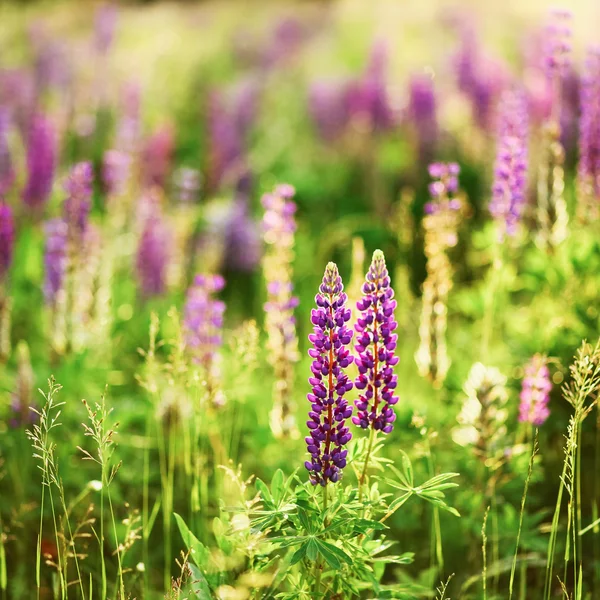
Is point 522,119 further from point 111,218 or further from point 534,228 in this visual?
point 111,218

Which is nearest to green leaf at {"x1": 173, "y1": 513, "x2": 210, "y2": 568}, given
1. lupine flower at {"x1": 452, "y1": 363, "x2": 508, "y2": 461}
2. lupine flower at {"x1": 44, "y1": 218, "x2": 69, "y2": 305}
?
lupine flower at {"x1": 452, "y1": 363, "x2": 508, "y2": 461}

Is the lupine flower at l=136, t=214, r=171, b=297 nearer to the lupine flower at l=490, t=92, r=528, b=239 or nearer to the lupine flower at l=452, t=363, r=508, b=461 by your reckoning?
the lupine flower at l=490, t=92, r=528, b=239

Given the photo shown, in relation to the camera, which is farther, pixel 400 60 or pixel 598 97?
pixel 400 60

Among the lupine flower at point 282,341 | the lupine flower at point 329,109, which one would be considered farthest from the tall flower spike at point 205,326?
the lupine flower at point 329,109

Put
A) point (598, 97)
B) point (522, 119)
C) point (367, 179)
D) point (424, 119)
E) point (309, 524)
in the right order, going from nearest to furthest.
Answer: point (309, 524), point (522, 119), point (598, 97), point (424, 119), point (367, 179)

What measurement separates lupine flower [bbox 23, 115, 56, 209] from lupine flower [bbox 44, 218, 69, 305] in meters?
0.81

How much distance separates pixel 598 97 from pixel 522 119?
52 cm

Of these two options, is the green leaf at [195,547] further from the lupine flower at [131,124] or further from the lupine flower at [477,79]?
the lupine flower at [477,79]

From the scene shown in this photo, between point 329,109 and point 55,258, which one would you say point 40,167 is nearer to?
point 55,258

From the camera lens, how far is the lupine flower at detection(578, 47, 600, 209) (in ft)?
11.7

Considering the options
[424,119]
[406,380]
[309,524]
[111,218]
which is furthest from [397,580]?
[424,119]

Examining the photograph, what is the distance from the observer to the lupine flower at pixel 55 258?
3843 mm

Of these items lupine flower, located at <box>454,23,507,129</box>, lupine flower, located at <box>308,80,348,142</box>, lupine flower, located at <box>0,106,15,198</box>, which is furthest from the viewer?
lupine flower, located at <box>308,80,348,142</box>

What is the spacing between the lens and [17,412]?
332 cm
